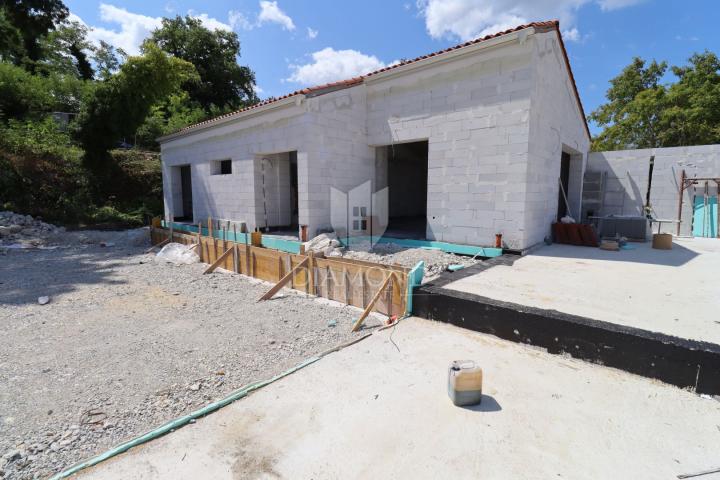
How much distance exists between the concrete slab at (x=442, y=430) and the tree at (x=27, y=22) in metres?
21.7

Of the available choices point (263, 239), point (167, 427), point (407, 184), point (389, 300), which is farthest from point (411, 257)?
point (407, 184)

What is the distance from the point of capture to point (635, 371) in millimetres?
2744

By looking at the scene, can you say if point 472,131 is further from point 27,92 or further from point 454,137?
point 27,92

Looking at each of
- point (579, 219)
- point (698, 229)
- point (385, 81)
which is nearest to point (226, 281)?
point (385, 81)

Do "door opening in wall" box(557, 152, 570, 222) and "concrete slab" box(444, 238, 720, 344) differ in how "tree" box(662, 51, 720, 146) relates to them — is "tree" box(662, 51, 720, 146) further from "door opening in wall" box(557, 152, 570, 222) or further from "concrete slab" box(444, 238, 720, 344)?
"concrete slab" box(444, 238, 720, 344)

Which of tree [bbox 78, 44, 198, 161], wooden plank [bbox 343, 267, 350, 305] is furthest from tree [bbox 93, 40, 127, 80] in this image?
wooden plank [bbox 343, 267, 350, 305]

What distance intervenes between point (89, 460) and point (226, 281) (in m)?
4.76

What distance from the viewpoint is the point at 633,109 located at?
1895 cm

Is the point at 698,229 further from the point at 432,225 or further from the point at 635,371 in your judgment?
the point at 635,371

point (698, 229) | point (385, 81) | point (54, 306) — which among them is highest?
point (385, 81)

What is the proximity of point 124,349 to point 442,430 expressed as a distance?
3.44m

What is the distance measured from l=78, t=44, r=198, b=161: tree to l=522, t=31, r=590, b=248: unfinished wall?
493 inches

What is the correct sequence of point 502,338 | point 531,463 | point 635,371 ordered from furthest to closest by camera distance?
1. point 502,338
2. point 635,371
3. point 531,463

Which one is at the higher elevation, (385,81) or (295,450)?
(385,81)
